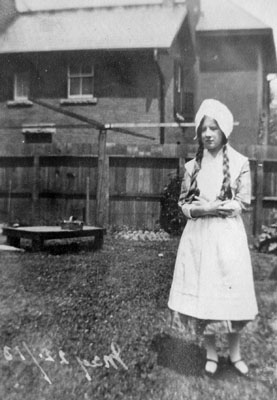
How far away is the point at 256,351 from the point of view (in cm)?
289

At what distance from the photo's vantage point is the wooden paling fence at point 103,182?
768 cm

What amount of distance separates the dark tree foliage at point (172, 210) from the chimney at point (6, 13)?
6321 mm

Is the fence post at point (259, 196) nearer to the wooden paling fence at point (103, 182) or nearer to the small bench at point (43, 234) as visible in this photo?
the wooden paling fence at point (103, 182)

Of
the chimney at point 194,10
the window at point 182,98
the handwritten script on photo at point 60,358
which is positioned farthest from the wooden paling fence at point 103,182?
the chimney at point 194,10

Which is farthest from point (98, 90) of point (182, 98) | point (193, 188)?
point (193, 188)

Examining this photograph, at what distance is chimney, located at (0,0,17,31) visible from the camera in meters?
11.4

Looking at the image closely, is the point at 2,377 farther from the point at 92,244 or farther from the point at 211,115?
the point at 92,244

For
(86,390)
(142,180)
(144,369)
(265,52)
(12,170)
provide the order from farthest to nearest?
(265,52)
(12,170)
(142,180)
(144,369)
(86,390)

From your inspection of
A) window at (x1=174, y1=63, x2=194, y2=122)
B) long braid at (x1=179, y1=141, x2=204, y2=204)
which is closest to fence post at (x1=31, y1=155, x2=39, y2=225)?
window at (x1=174, y1=63, x2=194, y2=122)

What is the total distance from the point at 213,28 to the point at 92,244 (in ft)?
25.3

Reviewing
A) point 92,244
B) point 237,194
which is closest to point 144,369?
point 237,194

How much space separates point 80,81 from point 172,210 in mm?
5221

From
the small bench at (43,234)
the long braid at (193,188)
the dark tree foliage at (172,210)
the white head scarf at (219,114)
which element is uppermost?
the white head scarf at (219,114)

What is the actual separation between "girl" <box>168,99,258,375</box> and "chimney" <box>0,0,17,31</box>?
10.0 metres
